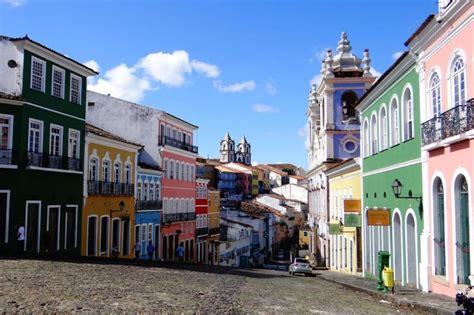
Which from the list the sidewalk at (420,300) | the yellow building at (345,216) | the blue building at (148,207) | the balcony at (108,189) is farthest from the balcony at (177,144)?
the sidewalk at (420,300)

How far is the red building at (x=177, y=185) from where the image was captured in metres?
39.3

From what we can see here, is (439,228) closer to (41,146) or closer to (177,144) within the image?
(41,146)

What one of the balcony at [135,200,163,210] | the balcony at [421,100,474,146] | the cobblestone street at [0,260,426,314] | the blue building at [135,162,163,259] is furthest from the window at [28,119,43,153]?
the balcony at [421,100,474,146]

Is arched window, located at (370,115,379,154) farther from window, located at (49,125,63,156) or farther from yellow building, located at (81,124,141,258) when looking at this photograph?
window, located at (49,125,63,156)

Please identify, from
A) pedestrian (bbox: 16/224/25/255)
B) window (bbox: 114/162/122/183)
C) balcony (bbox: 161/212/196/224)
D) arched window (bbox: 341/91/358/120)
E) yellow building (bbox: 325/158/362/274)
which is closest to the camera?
pedestrian (bbox: 16/224/25/255)

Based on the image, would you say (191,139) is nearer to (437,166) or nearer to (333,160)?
(333,160)

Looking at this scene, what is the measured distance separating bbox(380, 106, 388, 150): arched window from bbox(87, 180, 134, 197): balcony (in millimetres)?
14371

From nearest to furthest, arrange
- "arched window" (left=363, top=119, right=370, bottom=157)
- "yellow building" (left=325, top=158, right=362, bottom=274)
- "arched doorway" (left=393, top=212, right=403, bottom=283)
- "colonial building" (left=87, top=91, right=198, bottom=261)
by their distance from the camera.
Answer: "arched doorway" (left=393, top=212, right=403, bottom=283) < "arched window" (left=363, top=119, right=370, bottom=157) < "yellow building" (left=325, top=158, right=362, bottom=274) < "colonial building" (left=87, top=91, right=198, bottom=261)

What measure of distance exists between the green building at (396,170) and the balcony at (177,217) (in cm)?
1770

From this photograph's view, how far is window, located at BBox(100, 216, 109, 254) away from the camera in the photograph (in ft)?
96.3

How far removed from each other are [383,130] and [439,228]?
7.16 metres

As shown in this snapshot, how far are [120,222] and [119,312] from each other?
72.1 feet

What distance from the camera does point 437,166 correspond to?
48.5ft

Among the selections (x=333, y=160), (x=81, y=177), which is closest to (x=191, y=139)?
(x=333, y=160)
